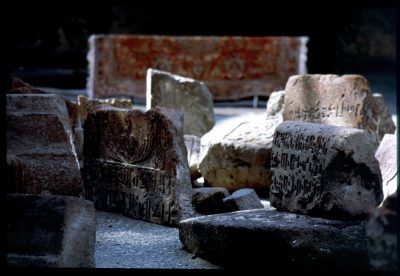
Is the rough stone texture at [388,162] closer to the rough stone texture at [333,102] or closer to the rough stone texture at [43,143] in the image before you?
the rough stone texture at [333,102]

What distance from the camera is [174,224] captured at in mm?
5098

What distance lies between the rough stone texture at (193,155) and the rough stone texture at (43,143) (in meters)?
2.36

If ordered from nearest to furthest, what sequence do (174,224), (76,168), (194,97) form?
1. (76,168)
2. (174,224)
3. (194,97)

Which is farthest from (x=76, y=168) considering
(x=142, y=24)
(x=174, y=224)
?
(x=142, y=24)

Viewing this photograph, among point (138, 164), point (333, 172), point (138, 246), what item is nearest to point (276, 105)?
point (138, 164)

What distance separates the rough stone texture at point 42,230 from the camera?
3.28 m

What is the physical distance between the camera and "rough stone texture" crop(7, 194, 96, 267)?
3.28 meters

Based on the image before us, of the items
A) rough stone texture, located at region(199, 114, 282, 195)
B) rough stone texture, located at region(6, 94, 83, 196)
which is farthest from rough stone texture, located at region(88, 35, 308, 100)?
rough stone texture, located at region(6, 94, 83, 196)

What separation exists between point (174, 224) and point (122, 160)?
2.08 ft

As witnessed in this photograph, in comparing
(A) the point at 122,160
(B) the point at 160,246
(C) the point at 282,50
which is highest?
(C) the point at 282,50

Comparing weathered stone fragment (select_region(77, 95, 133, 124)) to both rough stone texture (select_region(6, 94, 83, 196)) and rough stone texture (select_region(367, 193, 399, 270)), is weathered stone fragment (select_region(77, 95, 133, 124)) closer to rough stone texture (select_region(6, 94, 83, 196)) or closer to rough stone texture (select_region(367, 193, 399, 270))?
rough stone texture (select_region(6, 94, 83, 196))

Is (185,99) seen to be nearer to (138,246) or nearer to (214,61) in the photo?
(138,246)

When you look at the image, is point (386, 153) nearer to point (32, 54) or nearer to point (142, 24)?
point (32, 54)

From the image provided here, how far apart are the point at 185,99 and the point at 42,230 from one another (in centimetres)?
477
